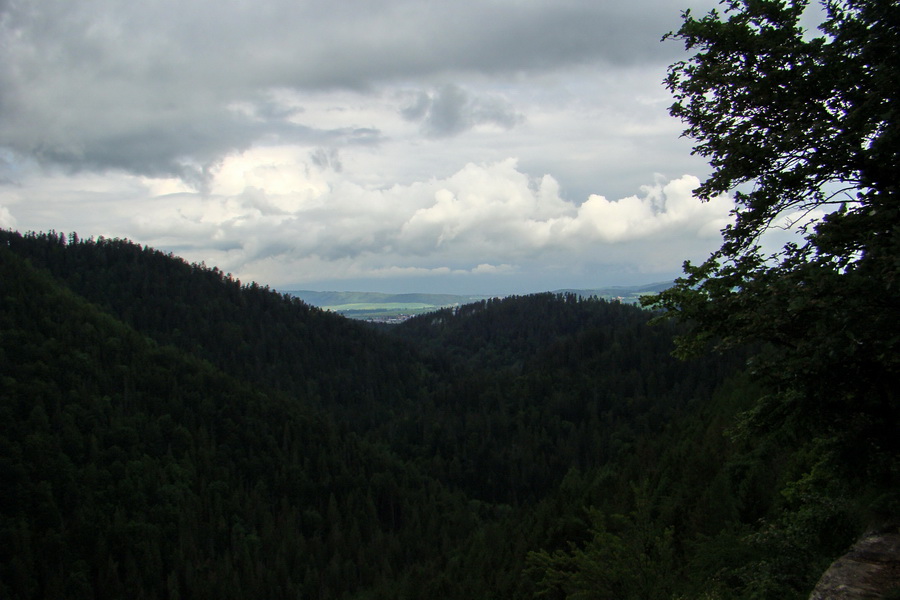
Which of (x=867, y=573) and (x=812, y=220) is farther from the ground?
(x=812, y=220)

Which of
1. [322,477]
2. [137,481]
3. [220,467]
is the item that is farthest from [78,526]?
[322,477]

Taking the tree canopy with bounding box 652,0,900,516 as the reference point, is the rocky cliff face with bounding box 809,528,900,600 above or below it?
below

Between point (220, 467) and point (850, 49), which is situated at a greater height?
point (850, 49)

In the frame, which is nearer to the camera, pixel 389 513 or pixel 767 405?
pixel 767 405

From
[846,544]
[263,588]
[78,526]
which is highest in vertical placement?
[846,544]

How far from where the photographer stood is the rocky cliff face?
12875 millimetres

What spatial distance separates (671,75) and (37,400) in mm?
205688

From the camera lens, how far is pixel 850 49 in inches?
607

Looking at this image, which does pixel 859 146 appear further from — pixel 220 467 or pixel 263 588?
pixel 220 467

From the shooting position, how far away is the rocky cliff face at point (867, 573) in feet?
42.2

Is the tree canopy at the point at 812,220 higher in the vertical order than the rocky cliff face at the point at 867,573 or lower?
higher

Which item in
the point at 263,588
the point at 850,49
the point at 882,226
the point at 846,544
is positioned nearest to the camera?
the point at 882,226

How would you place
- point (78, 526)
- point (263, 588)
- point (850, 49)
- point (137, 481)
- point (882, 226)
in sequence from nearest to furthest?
point (882, 226) → point (850, 49) → point (263, 588) → point (78, 526) → point (137, 481)

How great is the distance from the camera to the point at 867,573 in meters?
13.3
